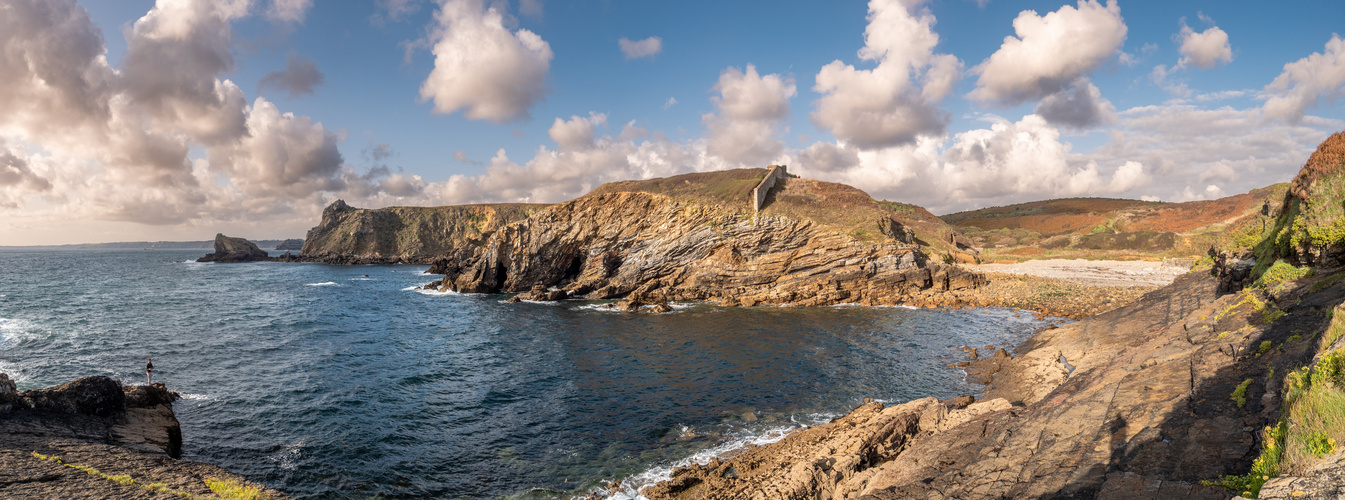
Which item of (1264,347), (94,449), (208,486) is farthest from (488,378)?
(1264,347)

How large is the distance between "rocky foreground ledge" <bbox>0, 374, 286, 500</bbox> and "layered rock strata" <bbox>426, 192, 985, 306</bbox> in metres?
34.8

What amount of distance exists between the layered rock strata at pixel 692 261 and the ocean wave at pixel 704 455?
27708 millimetres

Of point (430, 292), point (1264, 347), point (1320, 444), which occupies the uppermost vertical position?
point (1320, 444)

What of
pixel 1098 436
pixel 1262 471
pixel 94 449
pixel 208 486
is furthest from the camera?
pixel 94 449

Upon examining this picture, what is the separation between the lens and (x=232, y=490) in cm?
984

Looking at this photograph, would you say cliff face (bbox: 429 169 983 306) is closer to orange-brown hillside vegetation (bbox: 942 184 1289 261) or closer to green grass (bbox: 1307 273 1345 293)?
orange-brown hillside vegetation (bbox: 942 184 1289 261)

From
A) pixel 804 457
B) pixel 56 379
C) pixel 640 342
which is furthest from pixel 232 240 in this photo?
pixel 804 457

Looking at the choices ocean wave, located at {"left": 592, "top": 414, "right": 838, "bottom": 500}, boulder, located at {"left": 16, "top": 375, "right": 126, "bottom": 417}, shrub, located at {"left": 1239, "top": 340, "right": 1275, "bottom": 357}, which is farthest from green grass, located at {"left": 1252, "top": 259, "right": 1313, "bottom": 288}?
boulder, located at {"left": 16, "top": 375, "right": 126, "bottom": 417}

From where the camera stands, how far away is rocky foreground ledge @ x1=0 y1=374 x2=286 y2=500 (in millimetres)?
9430

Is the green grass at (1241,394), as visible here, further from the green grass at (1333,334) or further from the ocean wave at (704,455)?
the ocean wave at (704,455)

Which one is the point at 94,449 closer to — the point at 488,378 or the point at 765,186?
the point at 488,378

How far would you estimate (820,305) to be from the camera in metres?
43.1

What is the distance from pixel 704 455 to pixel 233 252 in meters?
169

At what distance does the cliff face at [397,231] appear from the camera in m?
126
